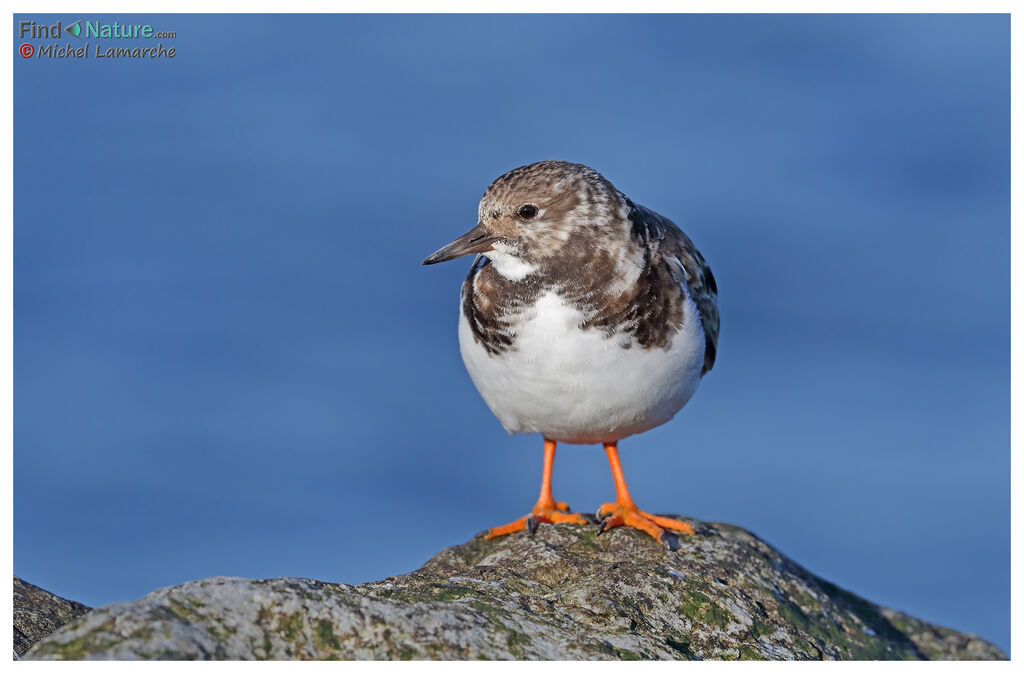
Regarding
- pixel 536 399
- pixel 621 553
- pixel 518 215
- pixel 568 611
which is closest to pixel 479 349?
pixel 536 399

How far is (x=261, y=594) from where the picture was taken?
504cm

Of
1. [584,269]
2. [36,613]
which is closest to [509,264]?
[584,269]

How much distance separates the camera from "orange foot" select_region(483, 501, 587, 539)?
28.9 feet

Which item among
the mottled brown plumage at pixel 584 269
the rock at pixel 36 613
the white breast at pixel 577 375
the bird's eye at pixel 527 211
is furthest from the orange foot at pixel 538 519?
the rock at pixel 36 613

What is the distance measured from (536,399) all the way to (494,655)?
10.1 feet

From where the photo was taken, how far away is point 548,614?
6.12 m

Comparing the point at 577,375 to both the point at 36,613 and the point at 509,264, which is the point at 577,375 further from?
the point at 36,613

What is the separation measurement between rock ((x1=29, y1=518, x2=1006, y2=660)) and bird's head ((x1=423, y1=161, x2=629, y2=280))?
225 centimetres

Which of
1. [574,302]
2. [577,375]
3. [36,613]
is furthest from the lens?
[577,375]

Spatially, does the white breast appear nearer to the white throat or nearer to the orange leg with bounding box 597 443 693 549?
the white throat

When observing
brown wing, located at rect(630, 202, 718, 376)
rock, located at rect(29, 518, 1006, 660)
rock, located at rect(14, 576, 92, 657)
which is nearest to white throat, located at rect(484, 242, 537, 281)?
brown wing, located at rect(630, 202, 718, 376)

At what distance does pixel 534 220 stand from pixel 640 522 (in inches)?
105

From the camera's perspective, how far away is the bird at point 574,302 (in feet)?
25.4

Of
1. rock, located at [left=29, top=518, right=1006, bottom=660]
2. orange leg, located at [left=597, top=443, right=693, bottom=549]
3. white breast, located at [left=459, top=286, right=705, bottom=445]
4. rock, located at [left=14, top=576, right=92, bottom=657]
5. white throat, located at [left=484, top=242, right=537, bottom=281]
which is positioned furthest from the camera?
orange leg, located at [left=597, top=443, right=693, bottom=549]
